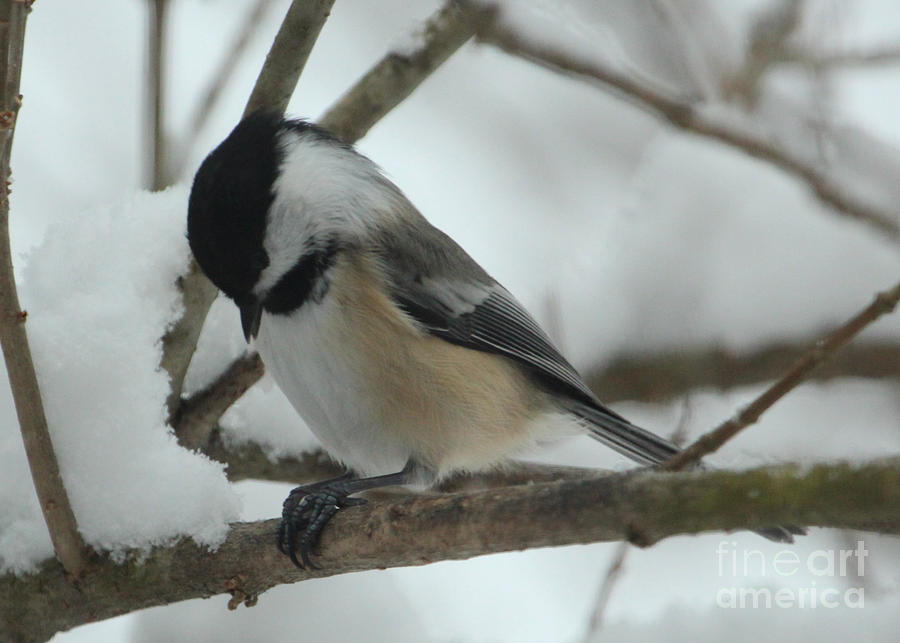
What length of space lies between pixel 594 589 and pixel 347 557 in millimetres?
1661

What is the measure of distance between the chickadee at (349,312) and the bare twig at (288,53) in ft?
0.20

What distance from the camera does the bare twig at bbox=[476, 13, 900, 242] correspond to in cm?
192

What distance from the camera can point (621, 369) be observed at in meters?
2.13

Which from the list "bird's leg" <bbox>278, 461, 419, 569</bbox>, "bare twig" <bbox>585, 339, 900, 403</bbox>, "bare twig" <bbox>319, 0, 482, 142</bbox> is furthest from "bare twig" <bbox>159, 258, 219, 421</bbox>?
"bare twig" <bbox>585, 339, 900, 403</bbox>

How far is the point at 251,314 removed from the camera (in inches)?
66.9

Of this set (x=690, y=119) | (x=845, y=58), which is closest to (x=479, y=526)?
(x=690, y=119)

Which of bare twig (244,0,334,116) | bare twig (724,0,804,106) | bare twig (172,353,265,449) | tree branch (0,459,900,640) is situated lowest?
tree branch (0,459,900,640)

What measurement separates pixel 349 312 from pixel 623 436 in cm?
72

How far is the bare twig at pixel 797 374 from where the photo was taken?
932 mm

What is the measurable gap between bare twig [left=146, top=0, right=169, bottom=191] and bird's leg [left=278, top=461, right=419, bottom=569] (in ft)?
2.74

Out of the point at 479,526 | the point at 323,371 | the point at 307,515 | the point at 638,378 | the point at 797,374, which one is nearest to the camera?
the point at 797,374

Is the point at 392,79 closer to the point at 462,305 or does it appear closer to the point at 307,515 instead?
the point at 462,305

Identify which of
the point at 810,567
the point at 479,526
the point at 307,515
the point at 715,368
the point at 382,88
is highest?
the point at 382,88

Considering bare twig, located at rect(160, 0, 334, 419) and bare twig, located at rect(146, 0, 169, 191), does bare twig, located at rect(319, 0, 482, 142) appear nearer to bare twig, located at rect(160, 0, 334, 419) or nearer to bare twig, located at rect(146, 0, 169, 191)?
bare twig, located at rect(160, 0, 334, 419)
